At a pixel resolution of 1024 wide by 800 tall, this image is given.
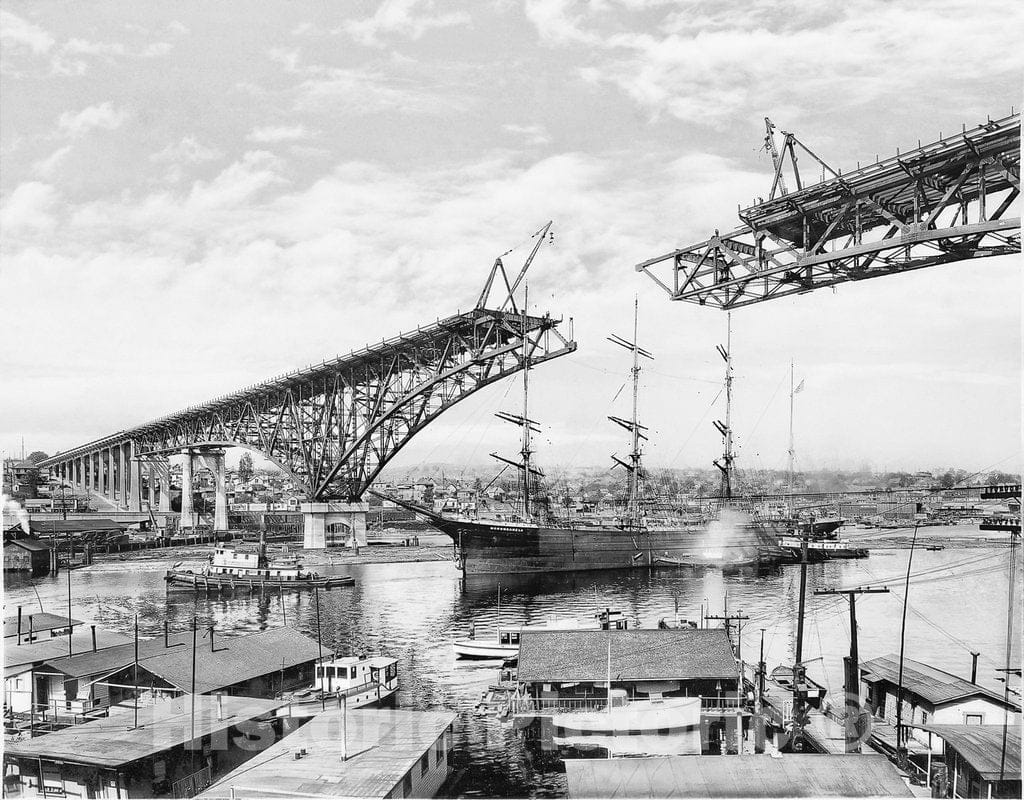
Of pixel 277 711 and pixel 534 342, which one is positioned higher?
pixel 534 342

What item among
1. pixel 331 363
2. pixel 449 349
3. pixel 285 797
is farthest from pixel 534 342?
pixel 285 797

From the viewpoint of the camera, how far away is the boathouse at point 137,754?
14250mm

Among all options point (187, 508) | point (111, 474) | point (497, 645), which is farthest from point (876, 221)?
point (111, 474)

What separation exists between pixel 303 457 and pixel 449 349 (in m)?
20.3

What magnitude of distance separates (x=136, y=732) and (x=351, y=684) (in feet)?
21.0

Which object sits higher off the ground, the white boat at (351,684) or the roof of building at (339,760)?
the roof of building at (339,760)

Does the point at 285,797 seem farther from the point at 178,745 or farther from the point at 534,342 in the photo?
the point at 534,342

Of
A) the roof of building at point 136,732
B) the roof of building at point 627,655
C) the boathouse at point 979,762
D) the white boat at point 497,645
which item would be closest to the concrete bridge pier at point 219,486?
the white boat at point 497,645

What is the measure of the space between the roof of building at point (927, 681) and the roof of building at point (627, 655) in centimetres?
371

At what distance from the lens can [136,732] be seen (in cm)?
1545

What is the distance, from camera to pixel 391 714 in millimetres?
16109

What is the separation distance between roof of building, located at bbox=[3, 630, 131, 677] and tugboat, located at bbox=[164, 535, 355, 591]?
72.3 ft

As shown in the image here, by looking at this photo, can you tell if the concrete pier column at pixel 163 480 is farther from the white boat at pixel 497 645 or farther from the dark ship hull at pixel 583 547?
the white boat at pixel 497 645

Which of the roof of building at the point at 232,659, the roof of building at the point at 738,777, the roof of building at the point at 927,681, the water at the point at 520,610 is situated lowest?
the water at the point at 520,610
